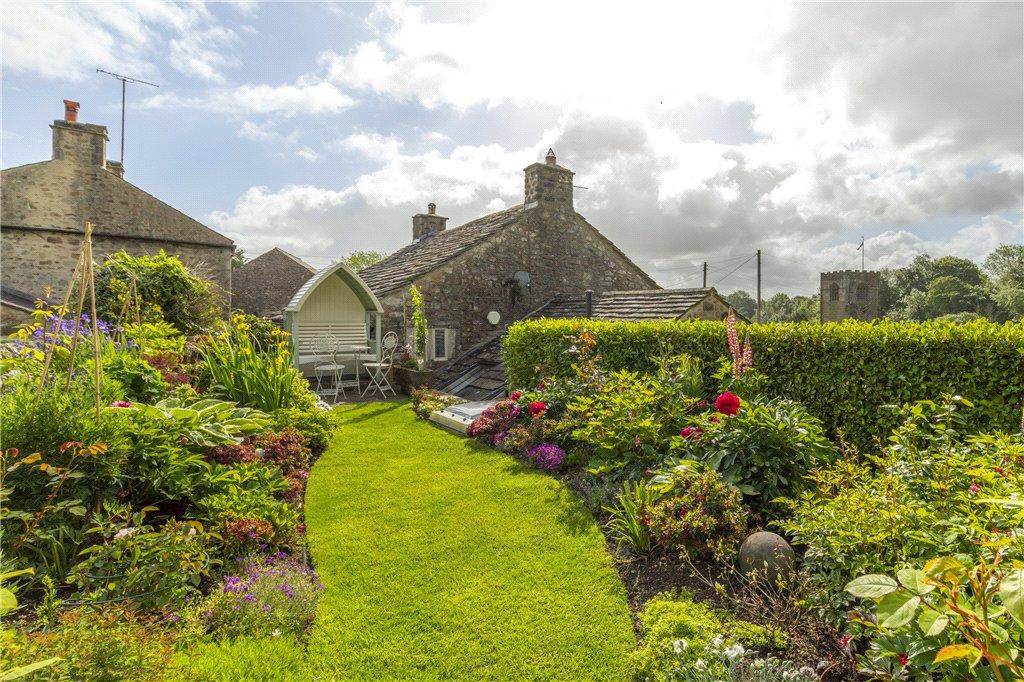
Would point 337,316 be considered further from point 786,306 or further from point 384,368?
point 786,306

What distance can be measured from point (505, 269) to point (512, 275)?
1.12ft

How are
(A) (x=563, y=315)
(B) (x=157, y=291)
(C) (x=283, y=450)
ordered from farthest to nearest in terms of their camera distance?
(A) (x=563, y=315)
(B) (x=157, y=291)
(C) (x=283, y=450)

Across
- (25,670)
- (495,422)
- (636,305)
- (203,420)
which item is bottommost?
(495,422)

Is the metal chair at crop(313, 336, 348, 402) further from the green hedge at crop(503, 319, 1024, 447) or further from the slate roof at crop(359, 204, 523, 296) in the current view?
the green hedge at crop(503, 319, 1024, 447)

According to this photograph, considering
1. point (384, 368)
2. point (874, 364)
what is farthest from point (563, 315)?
point (874, 364)

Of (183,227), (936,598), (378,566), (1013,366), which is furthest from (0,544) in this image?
(183,227)

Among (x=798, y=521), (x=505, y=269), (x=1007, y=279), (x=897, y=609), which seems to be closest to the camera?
(x=897, y=609)

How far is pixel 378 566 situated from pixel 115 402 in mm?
2987

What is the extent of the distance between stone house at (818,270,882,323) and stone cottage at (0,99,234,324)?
3743 cm

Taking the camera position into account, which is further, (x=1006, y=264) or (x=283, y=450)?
(x=1006, y=264)

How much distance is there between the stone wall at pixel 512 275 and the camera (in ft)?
49.8

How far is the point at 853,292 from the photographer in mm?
35031

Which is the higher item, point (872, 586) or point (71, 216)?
point (71, 216)

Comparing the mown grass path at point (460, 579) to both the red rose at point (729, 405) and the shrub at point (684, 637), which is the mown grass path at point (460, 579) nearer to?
the shrub at point (684, 637)
